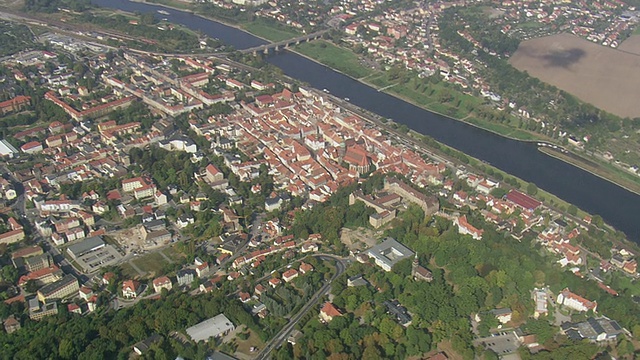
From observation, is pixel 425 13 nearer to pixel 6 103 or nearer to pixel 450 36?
pixel 450 36

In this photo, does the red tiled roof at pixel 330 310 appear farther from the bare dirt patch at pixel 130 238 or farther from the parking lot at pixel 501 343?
the bare dirt patch at pixel 130 238

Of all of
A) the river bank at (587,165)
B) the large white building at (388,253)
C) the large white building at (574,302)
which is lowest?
the large white building at (388,253)

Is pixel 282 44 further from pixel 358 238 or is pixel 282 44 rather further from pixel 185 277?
pixel 185 277

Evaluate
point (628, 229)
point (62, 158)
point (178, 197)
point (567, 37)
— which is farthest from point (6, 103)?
point (567, 37)

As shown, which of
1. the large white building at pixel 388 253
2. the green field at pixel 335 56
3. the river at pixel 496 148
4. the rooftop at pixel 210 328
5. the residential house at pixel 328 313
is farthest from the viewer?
the green field at pixel 335 56

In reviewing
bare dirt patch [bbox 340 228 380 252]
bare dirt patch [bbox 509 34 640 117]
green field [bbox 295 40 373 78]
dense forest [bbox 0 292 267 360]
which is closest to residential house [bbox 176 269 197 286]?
dense forest [bbox 0 292 267 360]

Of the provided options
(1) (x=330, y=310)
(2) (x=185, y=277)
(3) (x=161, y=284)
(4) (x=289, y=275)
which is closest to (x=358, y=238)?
(4) (x=289, y=275)

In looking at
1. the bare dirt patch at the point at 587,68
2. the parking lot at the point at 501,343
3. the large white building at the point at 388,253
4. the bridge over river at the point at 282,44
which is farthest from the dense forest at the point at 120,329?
the bare dirt patch at the point at 587,68
